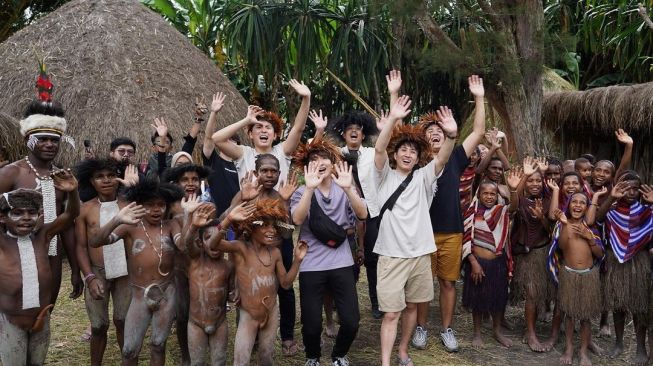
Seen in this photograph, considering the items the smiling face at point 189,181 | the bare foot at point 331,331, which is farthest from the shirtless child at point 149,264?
the bare foot at point 331,331

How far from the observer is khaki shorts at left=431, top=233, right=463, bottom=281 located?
450 cm

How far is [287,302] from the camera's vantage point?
429cm

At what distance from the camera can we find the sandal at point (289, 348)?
441 centimetres

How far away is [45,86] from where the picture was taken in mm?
3613

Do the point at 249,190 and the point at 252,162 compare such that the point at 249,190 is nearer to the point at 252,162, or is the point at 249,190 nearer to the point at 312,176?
the point at 312,176

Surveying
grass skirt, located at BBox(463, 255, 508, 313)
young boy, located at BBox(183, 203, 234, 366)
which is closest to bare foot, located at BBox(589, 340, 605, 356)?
grass skirt, located at BBox(463, 255, 508, 313)

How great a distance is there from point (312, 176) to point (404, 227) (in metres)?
0.72

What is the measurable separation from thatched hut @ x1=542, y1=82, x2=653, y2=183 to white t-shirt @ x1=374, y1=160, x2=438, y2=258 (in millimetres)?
4693

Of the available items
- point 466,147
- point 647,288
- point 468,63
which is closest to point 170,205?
point 466,147

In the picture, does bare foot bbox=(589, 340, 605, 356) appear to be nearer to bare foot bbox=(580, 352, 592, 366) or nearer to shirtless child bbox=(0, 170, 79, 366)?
bare foot bbox=(580, 352, 592, 366)

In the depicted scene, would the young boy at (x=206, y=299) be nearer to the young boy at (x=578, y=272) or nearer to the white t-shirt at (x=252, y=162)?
the white t-shirt at (x=252, y=162)

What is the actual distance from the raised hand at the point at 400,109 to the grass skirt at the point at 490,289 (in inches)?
62.6

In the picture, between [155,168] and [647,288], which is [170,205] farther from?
[647,288]

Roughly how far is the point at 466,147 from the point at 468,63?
2341 millimetres
